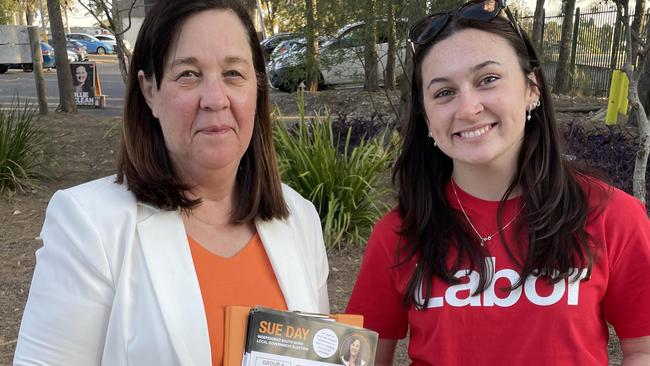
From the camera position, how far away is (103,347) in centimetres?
182

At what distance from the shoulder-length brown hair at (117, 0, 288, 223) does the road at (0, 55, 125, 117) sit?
12085 mm

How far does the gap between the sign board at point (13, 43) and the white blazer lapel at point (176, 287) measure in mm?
28347

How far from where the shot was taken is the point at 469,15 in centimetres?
203

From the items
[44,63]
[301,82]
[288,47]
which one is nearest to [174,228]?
[301,82]

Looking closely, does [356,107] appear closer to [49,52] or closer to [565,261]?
[565,261]

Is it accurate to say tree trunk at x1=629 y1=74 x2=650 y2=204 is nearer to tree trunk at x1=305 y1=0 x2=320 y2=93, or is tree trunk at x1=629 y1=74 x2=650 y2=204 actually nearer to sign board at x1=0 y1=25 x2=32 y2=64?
tree trunk at x1=305 y1=0 x2=320 y2=93

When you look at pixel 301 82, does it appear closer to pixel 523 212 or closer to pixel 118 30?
pixel 118 30

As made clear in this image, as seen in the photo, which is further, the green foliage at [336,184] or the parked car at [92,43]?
the parked car at [92,43]

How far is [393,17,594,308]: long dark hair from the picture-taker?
1922mm

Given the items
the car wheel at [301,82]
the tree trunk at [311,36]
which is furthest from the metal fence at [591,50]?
the tree trunk at [311,36]

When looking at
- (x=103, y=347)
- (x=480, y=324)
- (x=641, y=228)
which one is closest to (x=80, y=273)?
(x=103, y=347)

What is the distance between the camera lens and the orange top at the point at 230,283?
1.97 metres

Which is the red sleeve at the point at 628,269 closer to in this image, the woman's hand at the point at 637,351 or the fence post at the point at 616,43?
the woman's hand at the point at 637,351

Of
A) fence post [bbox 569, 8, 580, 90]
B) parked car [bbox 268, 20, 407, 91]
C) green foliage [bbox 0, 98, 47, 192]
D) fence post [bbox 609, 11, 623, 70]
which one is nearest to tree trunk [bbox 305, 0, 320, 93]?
parked car [bbox 268, 20, 407, 91]
